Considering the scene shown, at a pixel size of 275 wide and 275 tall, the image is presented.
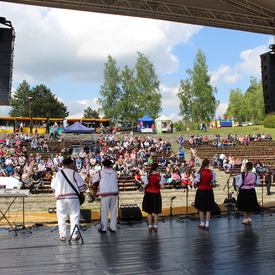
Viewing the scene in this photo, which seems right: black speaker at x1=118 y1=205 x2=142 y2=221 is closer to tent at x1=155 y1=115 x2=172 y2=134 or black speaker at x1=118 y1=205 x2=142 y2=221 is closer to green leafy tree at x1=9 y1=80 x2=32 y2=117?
tent at x1=155 y1=115 x2=172 y2=134

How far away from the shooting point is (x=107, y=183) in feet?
19.5

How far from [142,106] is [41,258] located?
41493 mm

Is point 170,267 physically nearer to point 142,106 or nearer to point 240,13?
point 240,13

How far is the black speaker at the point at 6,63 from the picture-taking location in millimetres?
7672

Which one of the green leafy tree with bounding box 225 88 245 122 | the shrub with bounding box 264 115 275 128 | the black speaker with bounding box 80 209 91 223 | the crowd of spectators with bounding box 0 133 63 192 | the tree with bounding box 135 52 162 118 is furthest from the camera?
the green leafy tree with bounding box 225 88 245 122

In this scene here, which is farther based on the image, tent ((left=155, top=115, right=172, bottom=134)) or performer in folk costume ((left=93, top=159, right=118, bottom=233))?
tent ((left=155, top=115, right=172, bottom=134))

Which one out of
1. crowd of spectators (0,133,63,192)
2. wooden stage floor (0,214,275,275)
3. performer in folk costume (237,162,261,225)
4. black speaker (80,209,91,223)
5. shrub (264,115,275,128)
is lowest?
wooden stage floor (0,214,275,275)

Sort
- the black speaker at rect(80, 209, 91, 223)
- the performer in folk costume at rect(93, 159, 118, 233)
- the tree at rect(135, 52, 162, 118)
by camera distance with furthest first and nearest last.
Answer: the tree at rect(135, 52, 162, 118), the black speaker at rect(80, 209, 91, 223), the performer in folk costume at rect(93, 159, 118, 233)

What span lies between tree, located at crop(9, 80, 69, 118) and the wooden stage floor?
54.1 meters

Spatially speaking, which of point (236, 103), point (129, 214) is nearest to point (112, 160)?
point (129, 214)

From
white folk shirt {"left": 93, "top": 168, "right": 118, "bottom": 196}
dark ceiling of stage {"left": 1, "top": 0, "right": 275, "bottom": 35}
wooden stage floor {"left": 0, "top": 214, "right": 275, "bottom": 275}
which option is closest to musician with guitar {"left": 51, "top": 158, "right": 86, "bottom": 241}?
wooden stage floor {"left": 0, "top": 214, "right": 275, "bottom": 275}

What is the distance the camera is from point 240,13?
32.1 ft

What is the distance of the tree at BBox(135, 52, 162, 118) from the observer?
44.9 metres

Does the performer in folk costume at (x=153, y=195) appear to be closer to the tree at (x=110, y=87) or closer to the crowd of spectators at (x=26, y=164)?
the crowd of spectators at (x=26, y=164)
